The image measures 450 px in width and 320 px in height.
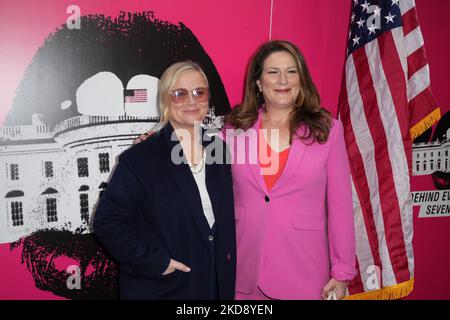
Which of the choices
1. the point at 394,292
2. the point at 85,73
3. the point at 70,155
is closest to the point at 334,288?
the point at 394,292

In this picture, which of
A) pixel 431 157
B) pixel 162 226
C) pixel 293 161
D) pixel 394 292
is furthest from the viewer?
pixel 431 157

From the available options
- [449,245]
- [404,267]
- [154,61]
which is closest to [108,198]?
[154,61]

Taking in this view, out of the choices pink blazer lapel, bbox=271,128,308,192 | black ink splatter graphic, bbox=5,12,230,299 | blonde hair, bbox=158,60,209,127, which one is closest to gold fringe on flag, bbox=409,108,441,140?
pink blazer lapel, bbox=271,128,308,192

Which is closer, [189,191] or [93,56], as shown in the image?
[189,191]

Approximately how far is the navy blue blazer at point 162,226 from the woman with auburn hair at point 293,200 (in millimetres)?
135

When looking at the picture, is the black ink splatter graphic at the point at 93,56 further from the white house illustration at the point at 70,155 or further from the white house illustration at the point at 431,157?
the white house illustration at the point at 431,157

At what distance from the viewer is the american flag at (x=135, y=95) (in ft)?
8.36

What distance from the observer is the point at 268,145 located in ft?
6.74

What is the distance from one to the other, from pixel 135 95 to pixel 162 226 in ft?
3.67

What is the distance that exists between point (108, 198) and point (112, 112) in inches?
37.9

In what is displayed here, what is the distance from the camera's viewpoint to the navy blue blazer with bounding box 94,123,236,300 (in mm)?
1760

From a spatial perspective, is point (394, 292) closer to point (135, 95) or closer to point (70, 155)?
point (135, 95)

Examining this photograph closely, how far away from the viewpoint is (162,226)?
1.81 meters

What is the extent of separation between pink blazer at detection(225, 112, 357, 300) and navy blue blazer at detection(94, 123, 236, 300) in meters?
0.12
